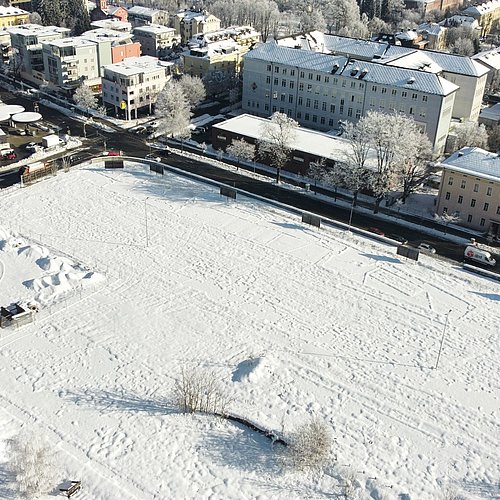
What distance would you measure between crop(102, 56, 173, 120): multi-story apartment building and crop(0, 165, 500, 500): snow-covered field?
29630 millimetres

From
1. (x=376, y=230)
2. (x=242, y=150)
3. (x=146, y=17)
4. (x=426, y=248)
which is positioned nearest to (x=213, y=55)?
(x=242, y=150)

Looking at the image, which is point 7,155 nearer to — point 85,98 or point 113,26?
point 85,98

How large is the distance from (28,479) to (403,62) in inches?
2884

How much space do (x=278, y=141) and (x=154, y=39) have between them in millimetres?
63187

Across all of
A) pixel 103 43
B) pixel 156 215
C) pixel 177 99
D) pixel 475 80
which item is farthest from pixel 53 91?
pixel 475 80

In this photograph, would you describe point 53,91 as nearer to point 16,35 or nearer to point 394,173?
point 16,35

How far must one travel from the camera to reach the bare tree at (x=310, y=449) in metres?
31.2

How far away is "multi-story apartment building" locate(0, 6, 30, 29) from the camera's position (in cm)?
12469

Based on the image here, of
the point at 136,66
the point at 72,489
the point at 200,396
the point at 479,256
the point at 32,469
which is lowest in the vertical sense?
the point at 72,489

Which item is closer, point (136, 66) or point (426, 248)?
point (426, 248)

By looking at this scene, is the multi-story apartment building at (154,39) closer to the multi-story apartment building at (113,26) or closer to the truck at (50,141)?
the multi-story apartment building at (113,26)

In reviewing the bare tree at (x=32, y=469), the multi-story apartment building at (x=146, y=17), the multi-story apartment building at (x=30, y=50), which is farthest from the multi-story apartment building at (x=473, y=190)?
the multi-story apartment building at (x=146, y=17)

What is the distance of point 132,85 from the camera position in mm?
84250

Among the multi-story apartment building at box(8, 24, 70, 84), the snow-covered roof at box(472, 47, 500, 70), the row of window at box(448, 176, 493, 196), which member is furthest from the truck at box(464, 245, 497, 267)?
the multi-story apartment building at box(8, 24, 70, 84)
